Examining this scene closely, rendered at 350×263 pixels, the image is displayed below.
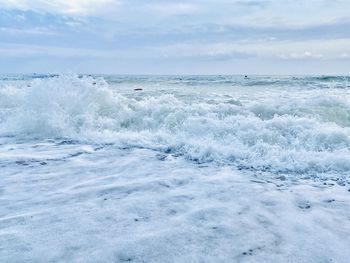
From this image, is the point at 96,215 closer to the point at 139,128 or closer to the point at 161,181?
the point at 161,181

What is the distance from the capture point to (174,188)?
5.17m

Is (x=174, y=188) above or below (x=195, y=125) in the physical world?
below

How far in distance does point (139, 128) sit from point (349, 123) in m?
5.75

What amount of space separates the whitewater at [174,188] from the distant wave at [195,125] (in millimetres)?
36

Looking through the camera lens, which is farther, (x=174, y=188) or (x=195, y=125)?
(x=195, y=125)

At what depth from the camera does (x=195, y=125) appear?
368 inches

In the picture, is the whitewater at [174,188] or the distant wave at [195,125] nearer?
the whitewater at [174,188]

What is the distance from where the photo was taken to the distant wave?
683 cm

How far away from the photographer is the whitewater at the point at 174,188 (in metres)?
3.35

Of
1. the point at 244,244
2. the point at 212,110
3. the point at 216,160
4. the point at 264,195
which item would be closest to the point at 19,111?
the point at 212,110

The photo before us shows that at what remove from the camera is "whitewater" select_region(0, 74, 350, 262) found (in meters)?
3.35

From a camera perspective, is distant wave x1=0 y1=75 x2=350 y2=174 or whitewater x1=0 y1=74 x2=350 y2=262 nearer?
whitewater x1=0 y1=74 x2=350 y2=262

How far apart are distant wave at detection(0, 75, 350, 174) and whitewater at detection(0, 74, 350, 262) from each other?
36 millimetres

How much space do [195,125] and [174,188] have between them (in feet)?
14.1
